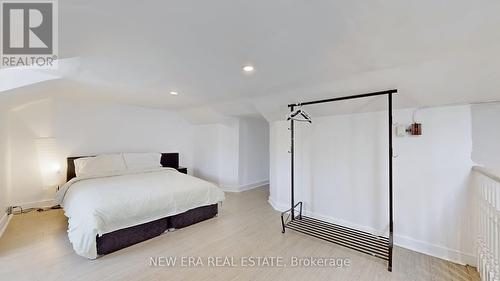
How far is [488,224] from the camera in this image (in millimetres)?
1813

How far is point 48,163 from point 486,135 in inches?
248

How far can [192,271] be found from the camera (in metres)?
2.15

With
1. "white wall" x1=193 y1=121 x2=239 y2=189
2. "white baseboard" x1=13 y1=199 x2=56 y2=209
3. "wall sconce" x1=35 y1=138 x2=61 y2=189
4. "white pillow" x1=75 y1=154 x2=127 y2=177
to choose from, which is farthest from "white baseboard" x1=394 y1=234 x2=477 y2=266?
"white baseboard" x1=13 y1=199 x2=56 y2=209

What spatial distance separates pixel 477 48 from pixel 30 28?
320cm

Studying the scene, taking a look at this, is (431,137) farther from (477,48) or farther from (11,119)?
(11,119)

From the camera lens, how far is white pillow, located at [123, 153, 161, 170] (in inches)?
174

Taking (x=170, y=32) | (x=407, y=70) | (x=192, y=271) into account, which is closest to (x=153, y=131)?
(x=192, y=271)

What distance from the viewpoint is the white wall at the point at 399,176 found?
2301mm

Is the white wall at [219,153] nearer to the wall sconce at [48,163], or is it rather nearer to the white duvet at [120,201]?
the white duvet at [120,201]

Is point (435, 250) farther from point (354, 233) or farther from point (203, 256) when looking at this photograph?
point (203, 256)

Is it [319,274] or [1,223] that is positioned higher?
[1,223]

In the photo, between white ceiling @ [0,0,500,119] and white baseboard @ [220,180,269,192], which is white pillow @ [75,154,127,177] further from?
white baseboard @ [220,180,269,192]

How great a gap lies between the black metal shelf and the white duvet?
137 cm

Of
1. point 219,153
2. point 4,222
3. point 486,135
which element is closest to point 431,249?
point 486,135
